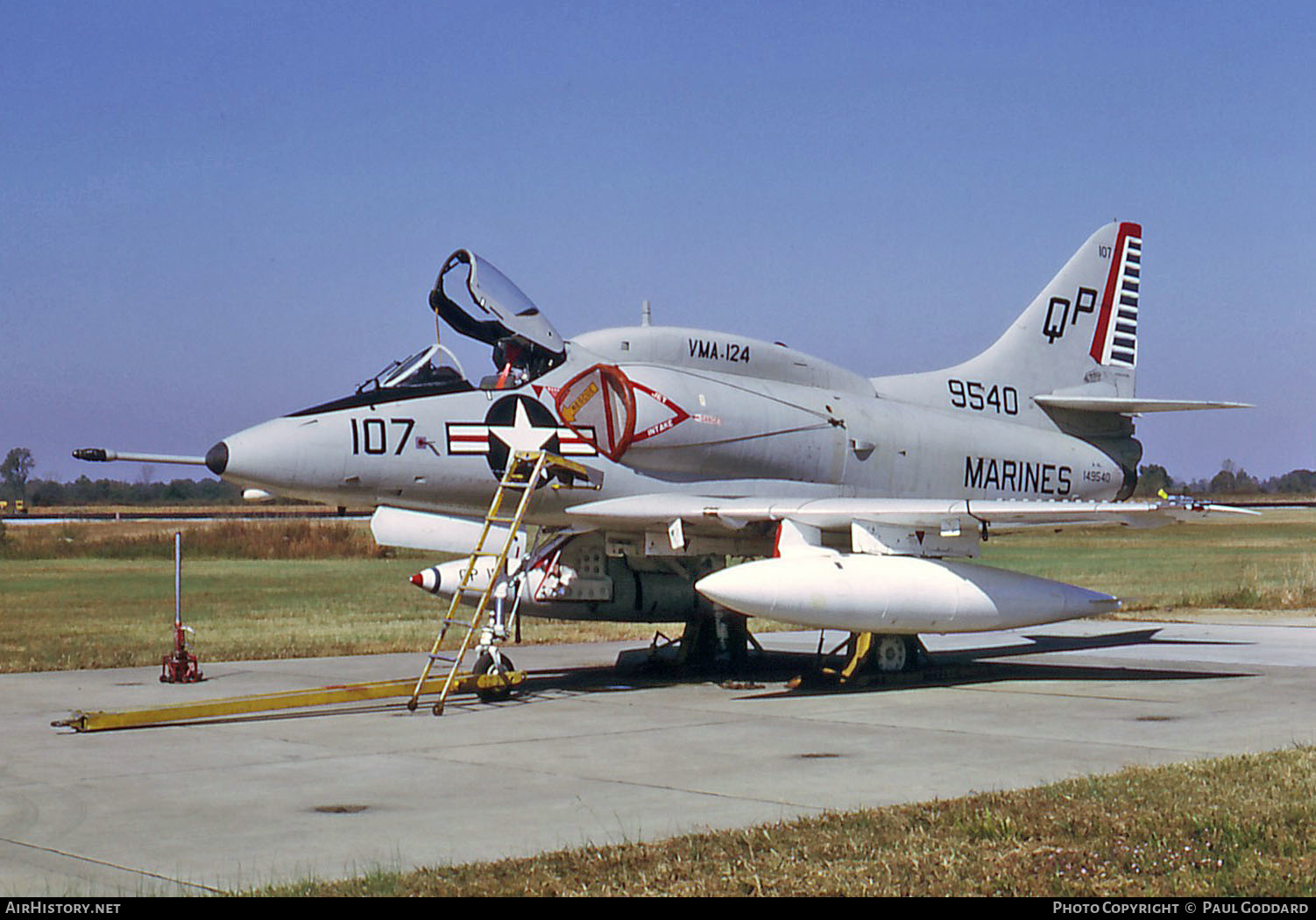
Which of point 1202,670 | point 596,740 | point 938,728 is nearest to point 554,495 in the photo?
point 596,740

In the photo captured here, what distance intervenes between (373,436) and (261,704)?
2457 millimetres

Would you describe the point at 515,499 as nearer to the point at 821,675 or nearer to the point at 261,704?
the point at 261,704

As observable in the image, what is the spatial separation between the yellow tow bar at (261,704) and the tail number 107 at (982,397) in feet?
22.9

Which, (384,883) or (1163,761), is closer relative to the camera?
(384,883)

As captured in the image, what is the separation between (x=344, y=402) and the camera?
12391 mm

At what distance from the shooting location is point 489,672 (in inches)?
493

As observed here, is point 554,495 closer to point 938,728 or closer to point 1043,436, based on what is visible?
point 938,728

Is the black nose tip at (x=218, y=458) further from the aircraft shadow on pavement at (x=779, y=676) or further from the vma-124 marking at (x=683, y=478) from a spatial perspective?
the aircraft shadow on pavement at (x=779, y=676)

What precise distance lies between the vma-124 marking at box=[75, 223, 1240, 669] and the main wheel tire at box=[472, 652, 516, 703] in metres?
0.63

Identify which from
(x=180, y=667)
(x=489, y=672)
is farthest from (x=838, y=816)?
(x=180, y=667)

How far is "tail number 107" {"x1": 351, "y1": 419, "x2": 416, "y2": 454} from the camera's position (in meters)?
12.1

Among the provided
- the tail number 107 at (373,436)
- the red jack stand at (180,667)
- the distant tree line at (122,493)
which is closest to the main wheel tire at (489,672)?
the tail number 107 at (373,436)

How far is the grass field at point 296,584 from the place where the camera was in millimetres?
19547

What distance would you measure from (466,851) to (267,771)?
9.49ft
